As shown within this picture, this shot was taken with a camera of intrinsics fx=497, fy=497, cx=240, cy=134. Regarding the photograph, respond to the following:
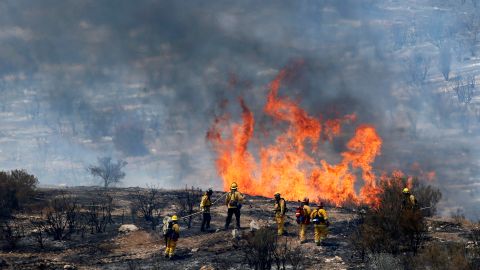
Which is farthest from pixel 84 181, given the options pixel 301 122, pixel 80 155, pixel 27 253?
pixel 27 253

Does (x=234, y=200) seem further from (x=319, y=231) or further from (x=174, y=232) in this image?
(x=319, y=231)

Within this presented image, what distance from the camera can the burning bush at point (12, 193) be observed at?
2416 cm

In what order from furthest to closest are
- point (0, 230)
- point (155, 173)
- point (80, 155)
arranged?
point (80, 155) → point (155, 173) → point (0, 230)

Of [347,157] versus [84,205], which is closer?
[84,205]

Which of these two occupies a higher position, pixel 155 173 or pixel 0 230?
pixel 155 173

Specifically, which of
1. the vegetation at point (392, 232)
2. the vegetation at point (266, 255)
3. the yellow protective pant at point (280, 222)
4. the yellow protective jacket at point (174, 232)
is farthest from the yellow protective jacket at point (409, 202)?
the yellow protective jacket at point (174, 232)

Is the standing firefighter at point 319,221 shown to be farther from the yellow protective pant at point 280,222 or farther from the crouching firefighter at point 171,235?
the crouching firefighter at point 171,235

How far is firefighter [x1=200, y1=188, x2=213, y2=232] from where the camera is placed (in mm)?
20438

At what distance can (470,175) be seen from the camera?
303 ft

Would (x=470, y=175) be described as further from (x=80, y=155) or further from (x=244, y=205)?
(x=80, y=155)

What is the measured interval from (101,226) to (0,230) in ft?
13.1

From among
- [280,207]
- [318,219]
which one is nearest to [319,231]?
[318,219]

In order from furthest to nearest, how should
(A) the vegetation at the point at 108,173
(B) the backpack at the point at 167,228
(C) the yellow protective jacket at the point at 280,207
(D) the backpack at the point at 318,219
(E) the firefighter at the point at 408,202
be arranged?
(A) the vegetation at the point at 108,173
(C) the yellow protective jacket at the point at 280,207
(D) the backpack at the point at 318,219
(E) the firefighter at the point at 408,202
(B) the backpack at the point at 167,228

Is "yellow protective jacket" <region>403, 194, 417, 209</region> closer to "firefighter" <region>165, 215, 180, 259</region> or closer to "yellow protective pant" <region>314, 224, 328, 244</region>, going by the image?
"yellow protective pant" <region>314, 224, 328, 244</region>
